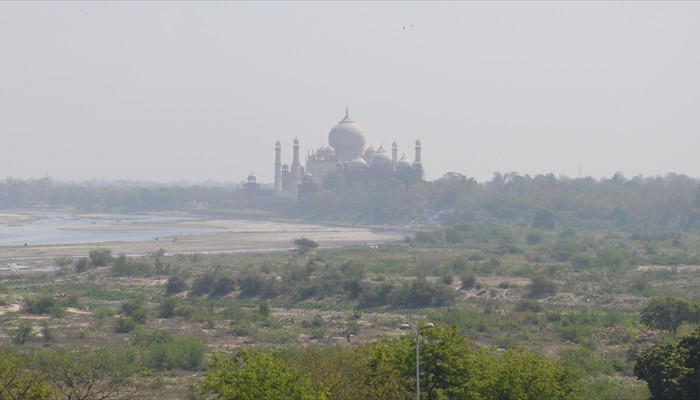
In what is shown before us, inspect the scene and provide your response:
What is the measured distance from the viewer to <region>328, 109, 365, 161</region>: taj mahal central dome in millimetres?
146625

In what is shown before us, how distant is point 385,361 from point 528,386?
316cm

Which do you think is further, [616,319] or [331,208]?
[331,208]

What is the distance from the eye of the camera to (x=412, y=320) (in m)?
39.6

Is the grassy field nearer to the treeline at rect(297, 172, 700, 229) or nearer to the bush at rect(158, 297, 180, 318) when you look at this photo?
the bush at rect(158, 297, 180, 318)

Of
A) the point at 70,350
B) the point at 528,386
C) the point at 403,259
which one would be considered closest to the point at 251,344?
the point at 70,350

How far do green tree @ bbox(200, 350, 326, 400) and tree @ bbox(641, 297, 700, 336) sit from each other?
18.9 meters

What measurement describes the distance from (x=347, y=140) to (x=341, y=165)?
4874 millimetres

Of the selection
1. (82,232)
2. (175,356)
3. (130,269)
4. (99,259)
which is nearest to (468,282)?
(130,269)

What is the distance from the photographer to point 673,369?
2239 cm

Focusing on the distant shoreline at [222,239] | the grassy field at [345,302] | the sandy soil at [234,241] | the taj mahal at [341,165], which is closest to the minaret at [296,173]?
the taj mahal at [341,165]

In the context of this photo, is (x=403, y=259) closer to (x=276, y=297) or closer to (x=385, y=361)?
(x=276, y=297)

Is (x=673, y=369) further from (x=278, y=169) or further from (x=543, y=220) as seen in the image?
(x=278, y=169)

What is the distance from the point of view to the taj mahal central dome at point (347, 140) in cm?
14662

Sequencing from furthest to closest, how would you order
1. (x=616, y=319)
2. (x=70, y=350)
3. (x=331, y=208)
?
(x=331, y=208), (x=616, y=319), (x=70, y=350)
